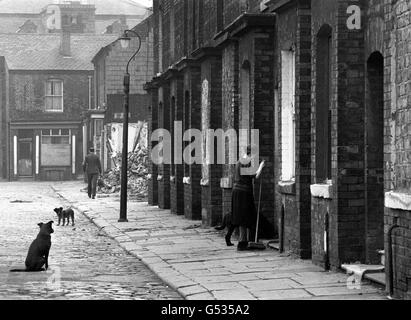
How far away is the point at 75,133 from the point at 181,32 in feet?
130

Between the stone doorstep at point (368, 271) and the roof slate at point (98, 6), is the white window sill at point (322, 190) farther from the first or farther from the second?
the roof slate at point (98, 6)

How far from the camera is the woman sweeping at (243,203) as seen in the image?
1747 cm

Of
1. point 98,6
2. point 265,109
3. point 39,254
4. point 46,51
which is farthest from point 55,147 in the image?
point 39,254

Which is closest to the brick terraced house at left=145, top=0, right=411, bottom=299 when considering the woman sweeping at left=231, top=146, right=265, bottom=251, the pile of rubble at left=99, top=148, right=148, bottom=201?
the woman sweeping at left=231, top=146, right=265, bottom=251

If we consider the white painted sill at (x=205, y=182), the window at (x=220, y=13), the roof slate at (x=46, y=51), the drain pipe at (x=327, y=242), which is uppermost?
the roof slate at (x=46, y=51)

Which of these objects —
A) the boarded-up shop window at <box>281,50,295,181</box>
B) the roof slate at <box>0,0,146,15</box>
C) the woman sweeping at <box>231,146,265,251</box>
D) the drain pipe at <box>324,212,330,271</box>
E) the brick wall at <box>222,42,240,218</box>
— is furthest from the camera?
the roof slate at <box>0,0,146,15</box>

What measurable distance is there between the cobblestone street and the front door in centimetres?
4340

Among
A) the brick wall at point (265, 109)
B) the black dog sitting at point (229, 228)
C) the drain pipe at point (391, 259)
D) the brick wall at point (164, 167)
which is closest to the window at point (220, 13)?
the brick wall at point (265, 109)

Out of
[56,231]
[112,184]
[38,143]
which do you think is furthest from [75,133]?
[56,231]

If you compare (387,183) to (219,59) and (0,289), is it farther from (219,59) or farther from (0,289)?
(219,59)

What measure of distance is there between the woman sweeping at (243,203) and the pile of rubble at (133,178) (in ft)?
74.6

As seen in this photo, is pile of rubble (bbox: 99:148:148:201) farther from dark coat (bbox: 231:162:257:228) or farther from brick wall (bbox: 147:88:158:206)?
dark coat (bbox: 231:162:257:228)

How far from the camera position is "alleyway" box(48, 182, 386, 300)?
466 inches

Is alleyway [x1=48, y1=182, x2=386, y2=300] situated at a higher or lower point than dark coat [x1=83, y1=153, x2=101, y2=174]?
lower
